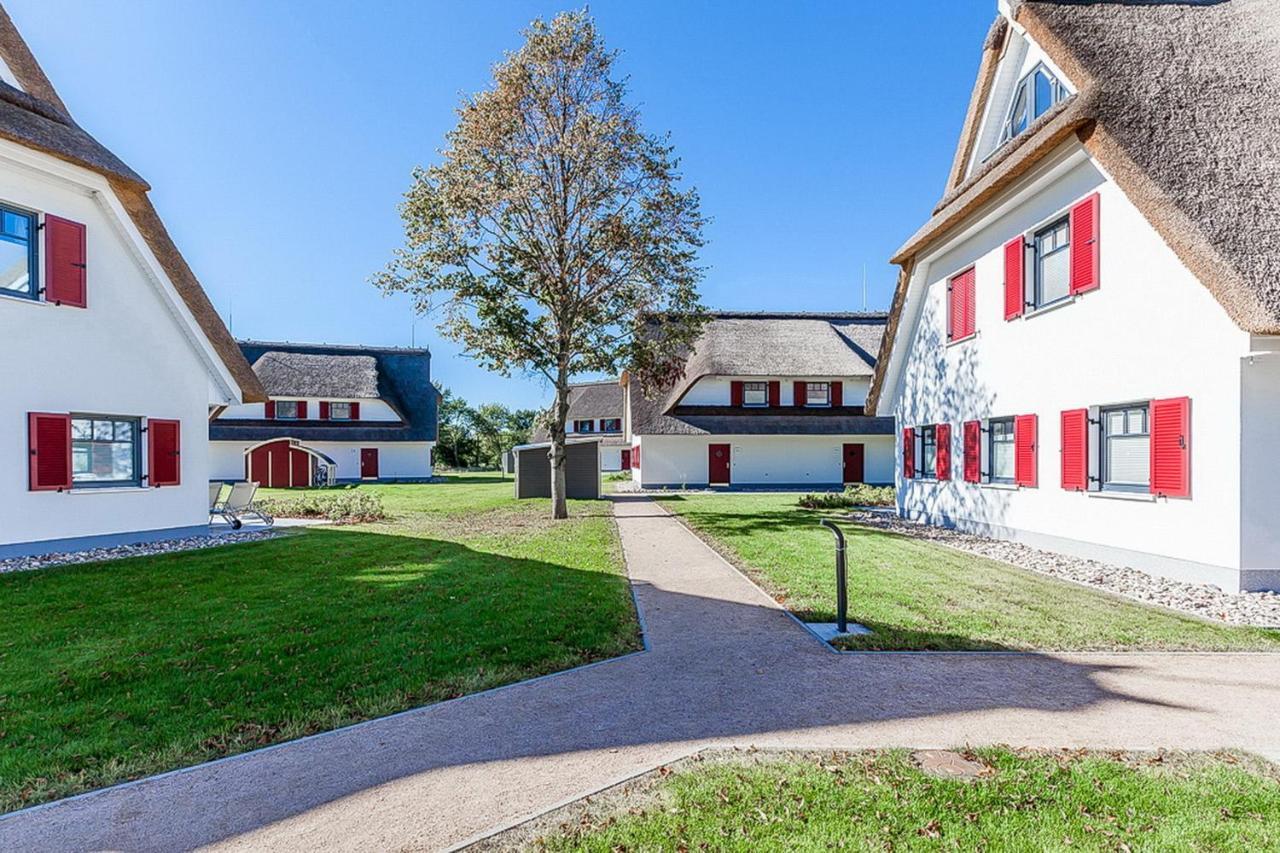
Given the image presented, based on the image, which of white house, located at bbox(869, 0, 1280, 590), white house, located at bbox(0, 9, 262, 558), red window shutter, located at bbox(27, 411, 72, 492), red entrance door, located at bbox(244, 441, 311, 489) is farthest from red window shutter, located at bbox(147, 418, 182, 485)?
red entrance door, located at bbox(244, 441, 311, 489)

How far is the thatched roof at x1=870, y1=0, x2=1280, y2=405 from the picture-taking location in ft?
26.5

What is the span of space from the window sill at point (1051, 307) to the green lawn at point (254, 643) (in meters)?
8.60

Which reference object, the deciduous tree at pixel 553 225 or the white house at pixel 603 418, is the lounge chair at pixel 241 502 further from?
the white house at pixel 603 418

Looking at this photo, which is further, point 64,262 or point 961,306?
point 961,306

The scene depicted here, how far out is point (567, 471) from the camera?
24766mm

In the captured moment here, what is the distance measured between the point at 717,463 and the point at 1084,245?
2095cm

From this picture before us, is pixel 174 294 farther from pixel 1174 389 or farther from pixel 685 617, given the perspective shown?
pixel 1174 389

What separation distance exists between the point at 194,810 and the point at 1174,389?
37.3 ft

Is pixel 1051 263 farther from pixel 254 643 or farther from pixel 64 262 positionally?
pixel 64 262

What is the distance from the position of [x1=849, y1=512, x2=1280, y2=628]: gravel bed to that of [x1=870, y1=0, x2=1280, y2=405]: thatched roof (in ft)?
10.6

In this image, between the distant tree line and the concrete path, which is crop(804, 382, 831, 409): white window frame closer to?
the concrete path

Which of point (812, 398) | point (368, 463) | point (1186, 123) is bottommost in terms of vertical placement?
point (368, 463)

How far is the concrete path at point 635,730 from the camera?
10.6 ft

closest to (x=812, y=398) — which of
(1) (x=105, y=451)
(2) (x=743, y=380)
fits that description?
(2) (x=743, y=380)
